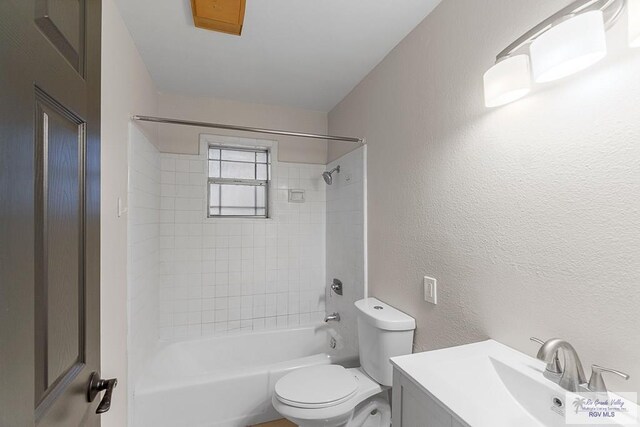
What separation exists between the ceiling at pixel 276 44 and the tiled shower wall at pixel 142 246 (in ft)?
1.83

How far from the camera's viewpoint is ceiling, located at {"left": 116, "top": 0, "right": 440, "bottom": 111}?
54.3 inches

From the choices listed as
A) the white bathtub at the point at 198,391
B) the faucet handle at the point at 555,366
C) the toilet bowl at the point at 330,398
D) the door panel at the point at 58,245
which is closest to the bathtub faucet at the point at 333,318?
the white bathtub at the point at 198,391

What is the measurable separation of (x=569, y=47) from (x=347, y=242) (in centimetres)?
177

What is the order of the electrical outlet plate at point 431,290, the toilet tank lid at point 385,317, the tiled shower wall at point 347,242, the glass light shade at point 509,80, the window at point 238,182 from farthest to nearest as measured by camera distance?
the window at point 238,182
the tiled shower wall at point 347,242
the toilet tank lid at point 385,317
the electrical outlet plate at point 431,290
the glass light shade at point 509,80

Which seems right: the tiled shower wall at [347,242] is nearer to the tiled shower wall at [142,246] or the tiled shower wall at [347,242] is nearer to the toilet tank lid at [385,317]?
the toilet tank lid at [385,317]

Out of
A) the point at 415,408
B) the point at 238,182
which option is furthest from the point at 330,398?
the point at 238,182

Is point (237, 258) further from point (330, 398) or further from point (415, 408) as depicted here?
point (415, 408)

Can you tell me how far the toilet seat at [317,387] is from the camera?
140cm

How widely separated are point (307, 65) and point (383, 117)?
2.11ft

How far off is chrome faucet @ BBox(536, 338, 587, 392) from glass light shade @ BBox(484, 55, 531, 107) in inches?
29.8

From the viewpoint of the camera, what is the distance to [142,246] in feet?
6.00

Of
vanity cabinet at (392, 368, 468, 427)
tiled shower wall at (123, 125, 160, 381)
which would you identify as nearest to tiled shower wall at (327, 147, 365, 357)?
vanity cabinet at (392, 368, 468, 427)

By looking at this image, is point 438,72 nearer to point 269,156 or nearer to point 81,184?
point 81,184

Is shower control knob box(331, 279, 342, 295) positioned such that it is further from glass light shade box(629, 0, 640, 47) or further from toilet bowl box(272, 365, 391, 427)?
glass light shade box(629, 0, 640, 47)
